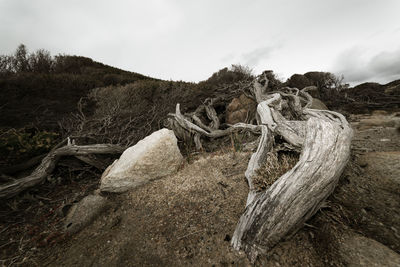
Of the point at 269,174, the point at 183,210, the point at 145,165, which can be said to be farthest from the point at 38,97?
the point at 269,174

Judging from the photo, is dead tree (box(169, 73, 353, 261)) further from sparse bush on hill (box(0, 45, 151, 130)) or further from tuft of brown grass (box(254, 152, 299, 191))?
sparse bush on hill (box(0, 45, 151, 130))

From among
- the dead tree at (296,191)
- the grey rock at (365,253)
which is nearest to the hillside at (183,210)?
the grey rock at (365,253)

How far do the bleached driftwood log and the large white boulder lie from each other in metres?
0.90

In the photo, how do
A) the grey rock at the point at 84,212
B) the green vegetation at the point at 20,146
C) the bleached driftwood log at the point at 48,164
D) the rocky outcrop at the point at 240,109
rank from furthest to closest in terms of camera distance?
the rocky outcrop at the point at 240,109, the green vegetation at the point at 20,146, the bleached driftwood log at the point at 48,164, the grey rock at the point at 84,212

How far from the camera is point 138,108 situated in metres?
5.75

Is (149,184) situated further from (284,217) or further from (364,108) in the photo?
(364,108)

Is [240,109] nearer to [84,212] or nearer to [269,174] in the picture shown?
[269,174]

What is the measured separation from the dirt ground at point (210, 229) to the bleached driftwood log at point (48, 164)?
448 mm

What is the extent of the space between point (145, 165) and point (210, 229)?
146 cm

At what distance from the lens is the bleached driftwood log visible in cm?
244

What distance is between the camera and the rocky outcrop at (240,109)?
17.6 ft

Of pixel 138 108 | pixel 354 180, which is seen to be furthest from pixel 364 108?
pixel 138 108

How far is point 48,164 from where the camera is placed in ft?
9.69

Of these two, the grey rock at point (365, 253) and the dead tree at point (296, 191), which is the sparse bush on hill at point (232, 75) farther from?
the grey rock at point (365, 253)
